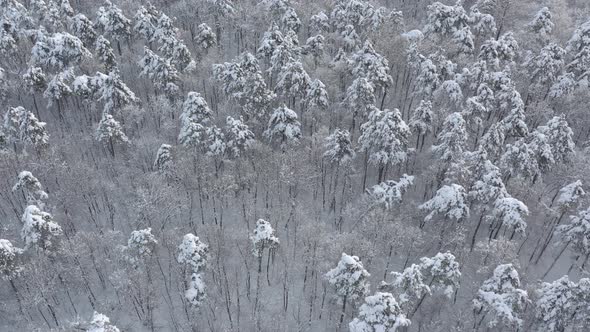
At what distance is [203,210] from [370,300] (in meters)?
25.4

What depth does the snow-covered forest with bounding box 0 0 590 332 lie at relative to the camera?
42.2 m

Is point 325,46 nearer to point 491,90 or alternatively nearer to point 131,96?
point 491,90

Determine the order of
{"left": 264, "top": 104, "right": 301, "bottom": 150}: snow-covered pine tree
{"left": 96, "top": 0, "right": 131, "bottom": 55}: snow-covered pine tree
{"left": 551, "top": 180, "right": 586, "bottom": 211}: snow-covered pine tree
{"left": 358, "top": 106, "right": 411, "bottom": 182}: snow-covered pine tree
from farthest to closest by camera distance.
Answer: {"left": 96, "top": 0, "right": 131, "bottom": 55}: snow-covered pine tree, {"left": 264, "top": 104, "right": 301, "bottom": 150}: snow-covered pine tree, {"left": 358, "top": 106, "right": 411, "bottom": 182}: snow-covered pine tree, {"left": 551, "top": 180, "right": 586, "bottom": 211}: snow-covered pine tree

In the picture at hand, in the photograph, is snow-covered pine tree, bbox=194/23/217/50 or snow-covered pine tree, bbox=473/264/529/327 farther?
snow-covered pine tree, bbox=194/23/217/50

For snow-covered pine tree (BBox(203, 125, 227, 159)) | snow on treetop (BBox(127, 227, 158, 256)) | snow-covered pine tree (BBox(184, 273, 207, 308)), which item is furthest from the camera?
snow-covered pine tree (BBox(203, 125, 227, 159))

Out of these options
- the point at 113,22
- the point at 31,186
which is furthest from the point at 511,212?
the point at 113,22

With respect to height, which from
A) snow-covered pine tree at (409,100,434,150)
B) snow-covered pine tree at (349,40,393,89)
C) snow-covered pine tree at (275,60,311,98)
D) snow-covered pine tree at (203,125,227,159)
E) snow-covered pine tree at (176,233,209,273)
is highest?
snow-covered pine tree at (349,40,393,89)

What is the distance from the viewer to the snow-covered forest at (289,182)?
42188 mm

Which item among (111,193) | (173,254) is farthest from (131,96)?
(173,254)

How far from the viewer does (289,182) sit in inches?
1955

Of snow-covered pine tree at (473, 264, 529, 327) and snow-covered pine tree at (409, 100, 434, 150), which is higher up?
snow-covered pine tree at (409, 100, 434, 150)

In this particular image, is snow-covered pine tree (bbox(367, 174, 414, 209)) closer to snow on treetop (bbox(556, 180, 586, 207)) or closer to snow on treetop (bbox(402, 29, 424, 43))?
snow on treetop (bbox(556, 180, 586, 207))

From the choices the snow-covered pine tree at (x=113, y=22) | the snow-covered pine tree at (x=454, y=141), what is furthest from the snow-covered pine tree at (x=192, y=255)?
the snow-covered pine tree at (x=113, y=22)

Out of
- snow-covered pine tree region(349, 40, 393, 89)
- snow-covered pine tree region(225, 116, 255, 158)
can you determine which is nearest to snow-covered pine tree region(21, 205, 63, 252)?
snow-covered pine tree region(225, 116, 255, 158)
